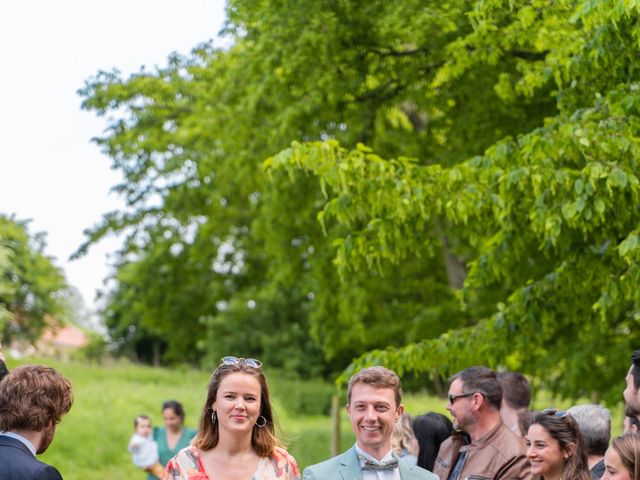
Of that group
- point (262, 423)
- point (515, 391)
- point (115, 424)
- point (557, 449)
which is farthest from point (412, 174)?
point (115, 424)

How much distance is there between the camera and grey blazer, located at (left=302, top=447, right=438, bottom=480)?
5.14m

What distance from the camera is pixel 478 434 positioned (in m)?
6.83

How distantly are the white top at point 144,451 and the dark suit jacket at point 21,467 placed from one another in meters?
7.17

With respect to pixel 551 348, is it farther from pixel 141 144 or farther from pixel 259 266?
pixel 259 266

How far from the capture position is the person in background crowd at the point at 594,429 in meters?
6.45

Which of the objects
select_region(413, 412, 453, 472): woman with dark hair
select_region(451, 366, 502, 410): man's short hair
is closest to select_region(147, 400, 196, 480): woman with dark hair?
select_region(413, 412, 453, 472): woman with dark hair

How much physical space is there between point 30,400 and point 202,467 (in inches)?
32.8

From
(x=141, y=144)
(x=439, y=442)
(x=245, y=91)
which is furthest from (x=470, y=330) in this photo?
(x=141, y=144)

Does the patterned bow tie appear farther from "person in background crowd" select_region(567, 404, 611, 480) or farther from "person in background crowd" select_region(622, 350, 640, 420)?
"person in background crowd" select_region(622, 350, 640, 420)

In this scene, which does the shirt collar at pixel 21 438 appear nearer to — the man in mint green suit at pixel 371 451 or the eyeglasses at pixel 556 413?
the man in mint green suit at pixel 371 451

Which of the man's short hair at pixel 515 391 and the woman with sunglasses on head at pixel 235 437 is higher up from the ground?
the man's short hair at pixel 515 391

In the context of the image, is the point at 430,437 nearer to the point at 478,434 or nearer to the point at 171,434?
the point at 478,434

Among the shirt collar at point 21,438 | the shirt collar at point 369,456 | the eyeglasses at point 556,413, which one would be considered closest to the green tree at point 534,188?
the eyeglasses at point 556,413

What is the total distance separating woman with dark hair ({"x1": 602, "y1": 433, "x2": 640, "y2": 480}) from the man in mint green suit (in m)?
0.79
